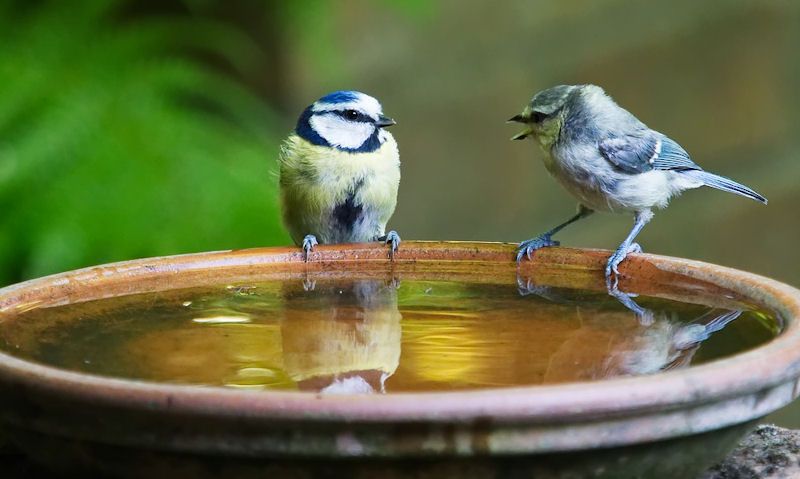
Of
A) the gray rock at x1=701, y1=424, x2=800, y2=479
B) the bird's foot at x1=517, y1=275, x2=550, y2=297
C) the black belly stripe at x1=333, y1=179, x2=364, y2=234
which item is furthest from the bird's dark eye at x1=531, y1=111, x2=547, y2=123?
the gray rock at x1=701, y1=424, x2=800, y2=479

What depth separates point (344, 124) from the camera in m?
2.95

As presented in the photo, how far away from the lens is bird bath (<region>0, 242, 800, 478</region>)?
1104 millimetres

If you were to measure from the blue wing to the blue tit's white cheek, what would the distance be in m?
0.64

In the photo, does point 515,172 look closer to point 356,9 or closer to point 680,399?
point 356,9

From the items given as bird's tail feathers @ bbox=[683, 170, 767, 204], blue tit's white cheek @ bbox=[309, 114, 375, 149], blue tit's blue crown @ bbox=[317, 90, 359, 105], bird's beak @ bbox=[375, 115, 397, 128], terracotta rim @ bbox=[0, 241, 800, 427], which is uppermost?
blue tit's blue crown @ bbox=[317, 90, 359, 105]

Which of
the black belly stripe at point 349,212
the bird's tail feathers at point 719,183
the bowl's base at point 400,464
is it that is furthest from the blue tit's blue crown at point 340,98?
the bowl's base at point 400,464

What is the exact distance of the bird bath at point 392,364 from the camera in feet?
3.62

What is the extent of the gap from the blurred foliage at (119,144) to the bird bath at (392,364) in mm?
1142

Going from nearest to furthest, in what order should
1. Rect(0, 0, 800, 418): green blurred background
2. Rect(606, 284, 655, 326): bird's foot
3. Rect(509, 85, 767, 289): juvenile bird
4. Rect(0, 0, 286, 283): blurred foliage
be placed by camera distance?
Rect(606, 284, 655, 326): bird's foot, Rect(509, 85, 767, 289): juvenile bird, Rect(0, 0, 286, 283): blurred foliage, Rect(0, 0, 800, 418): green blurred background

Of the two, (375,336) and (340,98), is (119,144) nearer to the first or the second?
(340,98)

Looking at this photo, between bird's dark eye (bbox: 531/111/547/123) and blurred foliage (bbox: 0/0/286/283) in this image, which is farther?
blurred foliage (bbox: 0/0/286/283)

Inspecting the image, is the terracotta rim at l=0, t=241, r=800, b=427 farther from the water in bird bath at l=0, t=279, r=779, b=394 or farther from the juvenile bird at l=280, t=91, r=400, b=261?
the juvenile bird at l=280, t=91, r=400, b=261

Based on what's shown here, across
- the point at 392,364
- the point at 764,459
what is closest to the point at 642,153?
the point at 764,459

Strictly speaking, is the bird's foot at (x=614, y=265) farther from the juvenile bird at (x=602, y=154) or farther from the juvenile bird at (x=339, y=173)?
the juvenile bird at (x=339, y=173)
